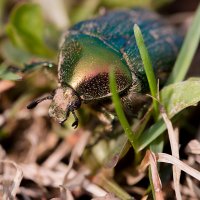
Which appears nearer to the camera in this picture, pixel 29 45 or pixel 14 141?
pixel 14 141

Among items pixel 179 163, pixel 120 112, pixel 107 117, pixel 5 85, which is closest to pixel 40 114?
pixel 5 85

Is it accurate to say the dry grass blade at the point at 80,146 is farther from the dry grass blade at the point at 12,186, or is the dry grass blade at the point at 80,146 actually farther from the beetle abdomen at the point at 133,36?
the beetle abdomen at the point at 133,36

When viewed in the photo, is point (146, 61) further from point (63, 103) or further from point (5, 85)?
point (5, 85)

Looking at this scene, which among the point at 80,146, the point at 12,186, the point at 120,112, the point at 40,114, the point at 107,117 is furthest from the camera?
the point at 40,114

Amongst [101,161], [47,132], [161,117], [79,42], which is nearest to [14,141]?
[47,132]

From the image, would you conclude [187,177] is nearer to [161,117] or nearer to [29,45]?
[161,117]

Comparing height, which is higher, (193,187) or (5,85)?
(5,85)

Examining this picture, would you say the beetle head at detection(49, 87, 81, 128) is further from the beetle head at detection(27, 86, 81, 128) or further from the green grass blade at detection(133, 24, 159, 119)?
the green grass blade at detection(133, 24, 159, 119)
